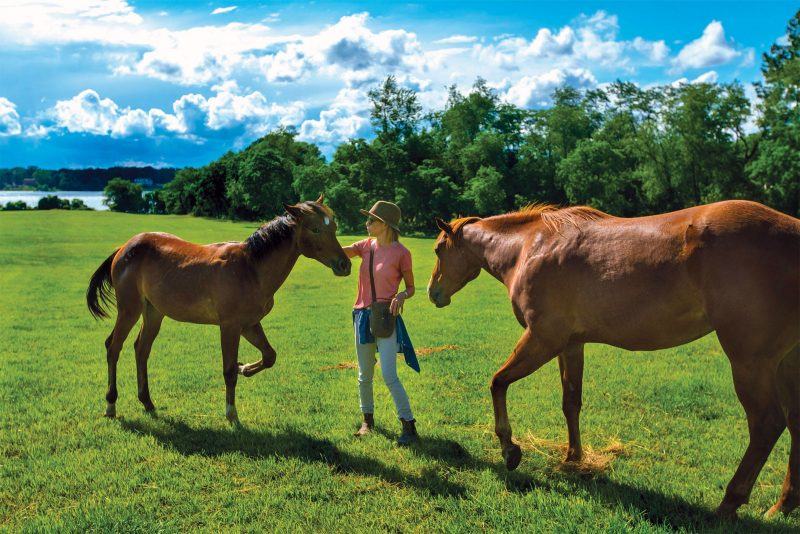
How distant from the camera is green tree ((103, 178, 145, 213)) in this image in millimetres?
Result: 116312

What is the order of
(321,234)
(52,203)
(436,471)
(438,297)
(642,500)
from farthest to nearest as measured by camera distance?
(52,203) → (321,234) → (438,297) → (436,471) → (642,500)

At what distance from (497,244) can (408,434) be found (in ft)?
6.71

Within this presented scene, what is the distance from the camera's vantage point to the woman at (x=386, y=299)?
5.95 metres

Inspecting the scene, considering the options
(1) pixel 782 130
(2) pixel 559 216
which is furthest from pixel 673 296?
(1) pixel 782 130

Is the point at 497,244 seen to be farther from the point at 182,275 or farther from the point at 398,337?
the point at 182,275

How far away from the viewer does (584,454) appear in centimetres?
556

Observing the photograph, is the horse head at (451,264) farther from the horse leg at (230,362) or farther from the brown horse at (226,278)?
the horse leg at (230,362)

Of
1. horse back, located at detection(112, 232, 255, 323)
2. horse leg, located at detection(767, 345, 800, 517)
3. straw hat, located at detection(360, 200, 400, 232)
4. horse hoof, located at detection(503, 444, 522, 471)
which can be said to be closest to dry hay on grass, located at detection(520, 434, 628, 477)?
horse hoof, located at detection(503, 444, 522, 471)

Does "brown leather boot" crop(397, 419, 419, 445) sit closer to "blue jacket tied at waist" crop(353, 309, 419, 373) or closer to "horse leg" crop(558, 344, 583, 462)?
"blue jacket tied at waist" crop(353, 309, 419, 373)

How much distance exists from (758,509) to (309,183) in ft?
185

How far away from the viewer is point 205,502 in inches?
186

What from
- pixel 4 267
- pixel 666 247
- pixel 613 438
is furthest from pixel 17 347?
pixel 4 267

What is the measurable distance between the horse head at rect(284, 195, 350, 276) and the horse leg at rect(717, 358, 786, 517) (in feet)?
11.9

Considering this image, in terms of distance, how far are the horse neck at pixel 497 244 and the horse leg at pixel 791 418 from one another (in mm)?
2202
